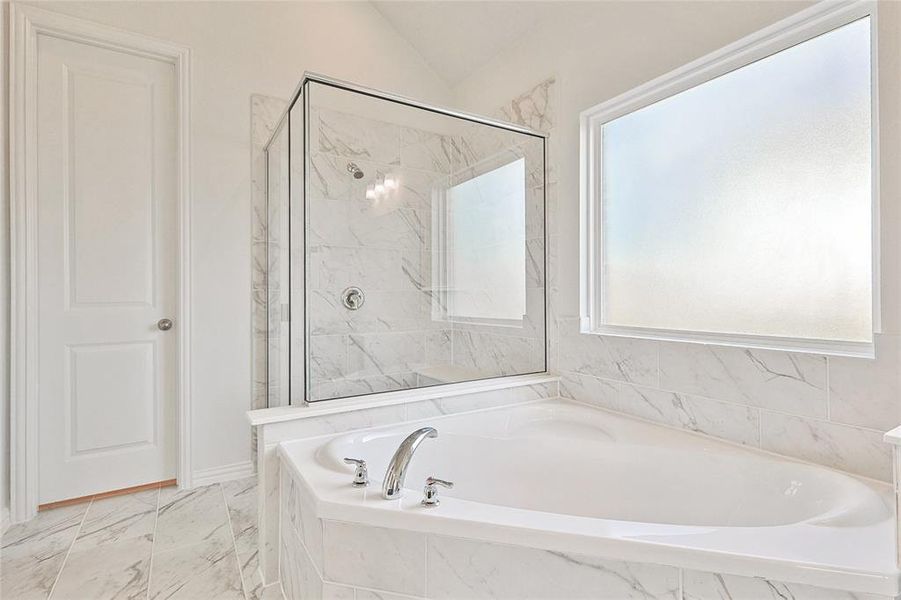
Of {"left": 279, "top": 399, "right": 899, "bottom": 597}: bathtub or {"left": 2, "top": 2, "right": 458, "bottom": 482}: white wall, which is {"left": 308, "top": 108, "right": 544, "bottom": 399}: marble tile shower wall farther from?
{"left": 2, "top": 2, "right": 458, "bottom": 482}: white wall

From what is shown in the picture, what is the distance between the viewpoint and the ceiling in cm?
246

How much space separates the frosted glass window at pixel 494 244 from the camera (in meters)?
2.30

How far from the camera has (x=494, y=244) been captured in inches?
93.3

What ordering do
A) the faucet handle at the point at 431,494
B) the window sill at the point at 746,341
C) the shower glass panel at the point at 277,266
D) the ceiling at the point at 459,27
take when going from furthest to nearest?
the ceiling at the point at 459,27
the shower glass panel at the point at 277,266
the window sill at the point at 746,341
the faucet handle at the point at 431,494

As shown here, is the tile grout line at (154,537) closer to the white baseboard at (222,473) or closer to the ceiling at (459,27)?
the white baseboard at (222,473)

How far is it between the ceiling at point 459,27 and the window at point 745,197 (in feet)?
2.52

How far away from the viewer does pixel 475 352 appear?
2.24 m

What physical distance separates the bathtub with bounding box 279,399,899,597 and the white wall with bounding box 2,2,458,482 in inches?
43.7

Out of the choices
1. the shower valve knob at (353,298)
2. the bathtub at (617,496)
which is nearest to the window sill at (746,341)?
the bathtub at (617,496)

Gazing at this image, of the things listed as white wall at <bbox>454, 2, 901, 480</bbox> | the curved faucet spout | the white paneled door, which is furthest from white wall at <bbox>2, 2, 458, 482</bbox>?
the curved faucet spout

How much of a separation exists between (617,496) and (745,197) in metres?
1.15

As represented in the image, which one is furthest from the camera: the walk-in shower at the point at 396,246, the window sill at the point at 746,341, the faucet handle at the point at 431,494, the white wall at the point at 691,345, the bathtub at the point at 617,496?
the walk-in shower at the point at 396,246

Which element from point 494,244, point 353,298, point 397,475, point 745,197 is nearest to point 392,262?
point 353,298

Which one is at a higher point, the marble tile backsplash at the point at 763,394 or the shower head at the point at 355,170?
the shower head at the point at 355,170
